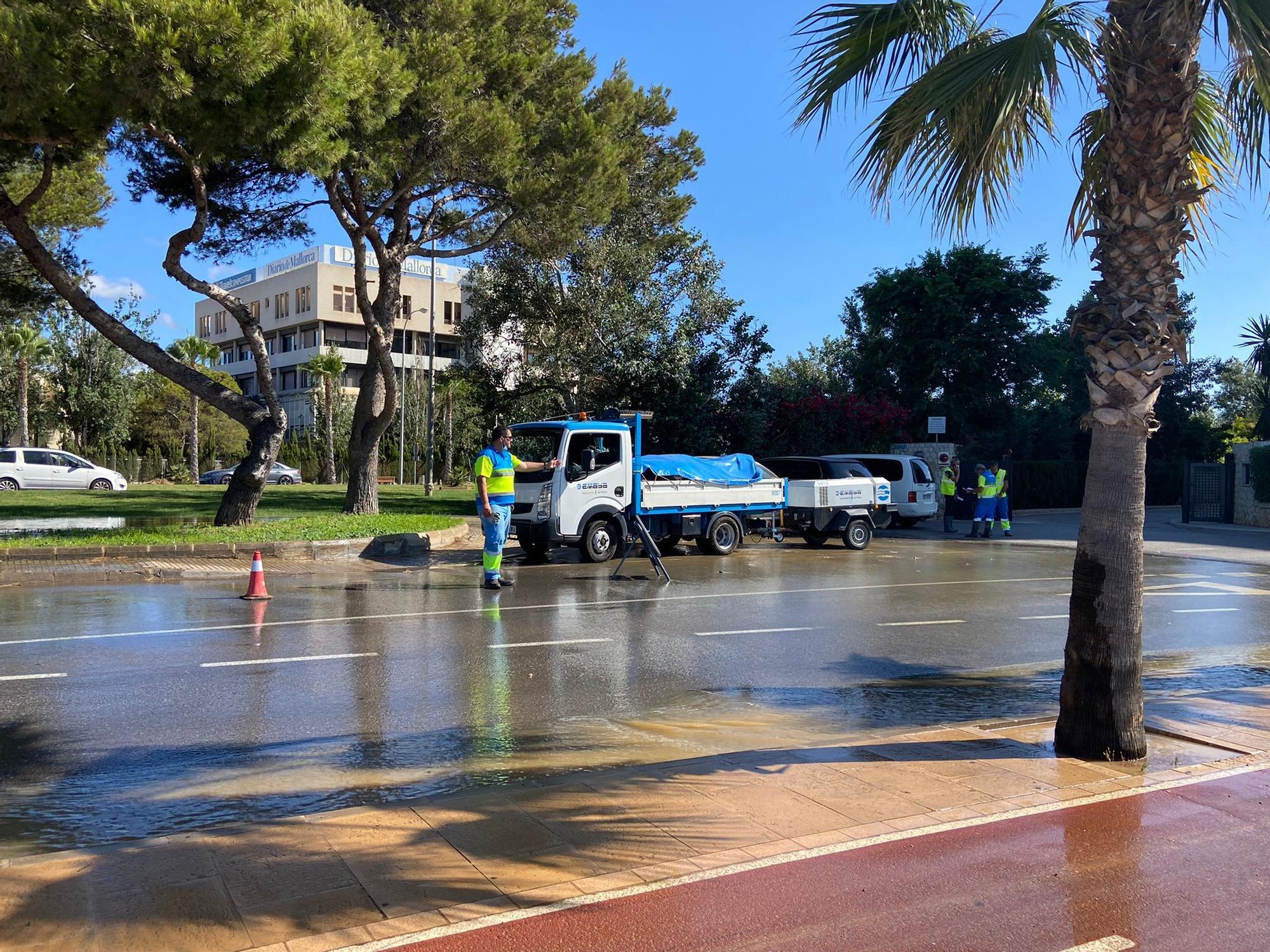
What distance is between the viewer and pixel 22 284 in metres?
19.8

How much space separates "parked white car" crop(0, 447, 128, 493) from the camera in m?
33.1

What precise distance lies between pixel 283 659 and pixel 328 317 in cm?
6007

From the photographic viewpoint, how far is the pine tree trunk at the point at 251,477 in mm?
17656

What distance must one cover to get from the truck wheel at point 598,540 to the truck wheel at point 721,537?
1913 millimetres

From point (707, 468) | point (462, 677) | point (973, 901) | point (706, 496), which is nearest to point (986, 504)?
point (707, 468)

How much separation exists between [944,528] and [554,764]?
71.0 feet

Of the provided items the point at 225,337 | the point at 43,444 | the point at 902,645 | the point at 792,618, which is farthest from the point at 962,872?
the point at 225,337

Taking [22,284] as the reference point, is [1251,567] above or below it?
below

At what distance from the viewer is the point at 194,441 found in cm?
4541

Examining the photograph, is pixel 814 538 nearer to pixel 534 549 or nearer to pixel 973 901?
pixel 534 549

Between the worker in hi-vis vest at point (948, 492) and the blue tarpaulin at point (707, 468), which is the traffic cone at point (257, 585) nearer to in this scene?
the blue tarpaulin at point (707, 468)

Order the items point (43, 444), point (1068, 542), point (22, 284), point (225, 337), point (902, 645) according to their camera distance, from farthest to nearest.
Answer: point (225, 337) < point (43, 444) < point (1068, 542) < point (22, 284) < point (902, 645)

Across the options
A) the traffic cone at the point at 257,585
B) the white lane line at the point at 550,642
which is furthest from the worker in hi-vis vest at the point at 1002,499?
the traffic cone at the point at 257,585

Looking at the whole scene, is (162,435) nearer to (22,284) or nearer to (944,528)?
(22,284)
